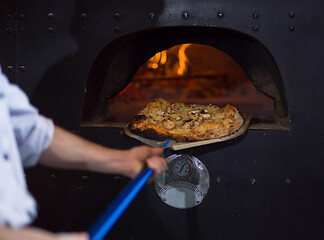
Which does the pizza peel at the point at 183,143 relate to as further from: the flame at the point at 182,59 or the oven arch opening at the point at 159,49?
the flame at the point at 182,59

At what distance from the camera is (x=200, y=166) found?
1473mm

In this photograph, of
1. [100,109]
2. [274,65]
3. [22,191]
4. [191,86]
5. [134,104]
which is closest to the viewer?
[22,191]

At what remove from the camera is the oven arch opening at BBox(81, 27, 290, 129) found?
1585mm

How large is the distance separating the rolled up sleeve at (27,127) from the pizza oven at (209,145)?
553 millimetres

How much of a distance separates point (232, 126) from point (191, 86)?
126 cm

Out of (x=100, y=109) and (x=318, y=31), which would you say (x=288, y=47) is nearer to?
(x=318, y=31)

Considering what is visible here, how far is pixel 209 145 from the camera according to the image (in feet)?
4.78

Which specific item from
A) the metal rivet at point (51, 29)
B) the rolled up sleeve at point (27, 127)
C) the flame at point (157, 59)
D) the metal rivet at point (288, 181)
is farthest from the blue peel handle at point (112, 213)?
the flame at point (157, 59)

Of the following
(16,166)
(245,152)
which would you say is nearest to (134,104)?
(245,152)

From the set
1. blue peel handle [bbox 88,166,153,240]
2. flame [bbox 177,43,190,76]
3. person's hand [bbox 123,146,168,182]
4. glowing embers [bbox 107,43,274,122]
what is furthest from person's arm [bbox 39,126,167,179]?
flame [bbox 177,43,190,76]

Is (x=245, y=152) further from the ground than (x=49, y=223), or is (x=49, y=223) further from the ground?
(x=245, y=152)

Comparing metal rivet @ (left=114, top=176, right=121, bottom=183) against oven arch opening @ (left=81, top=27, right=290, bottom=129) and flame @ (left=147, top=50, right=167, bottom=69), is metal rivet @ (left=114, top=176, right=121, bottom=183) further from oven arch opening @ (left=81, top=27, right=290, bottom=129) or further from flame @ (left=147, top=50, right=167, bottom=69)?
flame @ (left=147, top=50, right=167, bottom=69)

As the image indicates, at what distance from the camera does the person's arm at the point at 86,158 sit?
101 centimetres

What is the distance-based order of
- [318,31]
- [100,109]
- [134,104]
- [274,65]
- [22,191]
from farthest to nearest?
1. [134,104]
2. [100,109]
3. [274,65]
4. [318,31]
5. [22,191]
